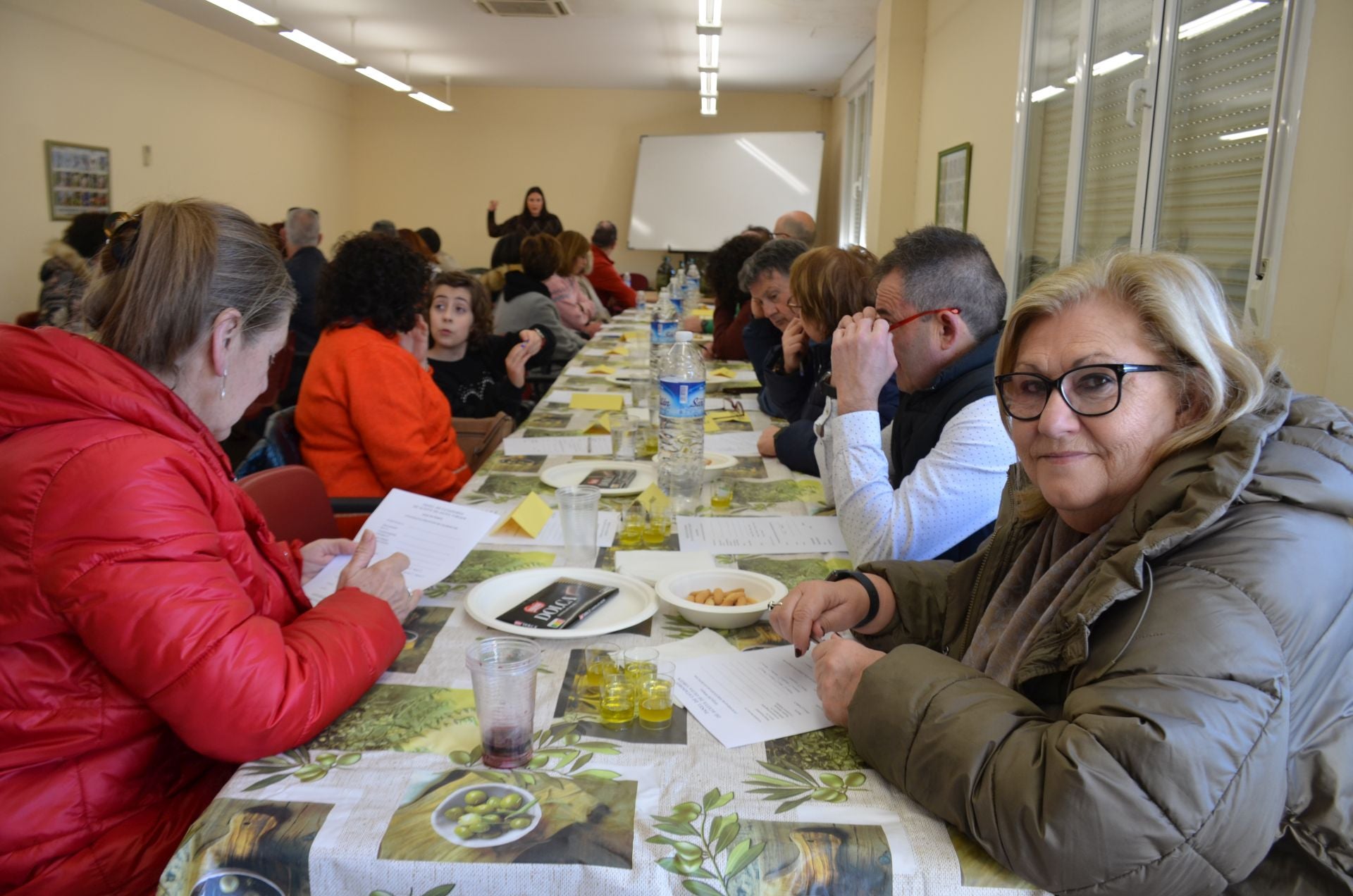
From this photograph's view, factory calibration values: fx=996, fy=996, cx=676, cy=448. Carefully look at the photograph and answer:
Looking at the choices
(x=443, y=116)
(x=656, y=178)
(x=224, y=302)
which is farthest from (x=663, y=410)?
(x=443, y=116)

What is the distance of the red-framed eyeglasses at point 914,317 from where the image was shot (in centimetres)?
195

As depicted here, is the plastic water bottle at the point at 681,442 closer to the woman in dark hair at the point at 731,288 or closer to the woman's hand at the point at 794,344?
the woman's hand at the point at 794,344

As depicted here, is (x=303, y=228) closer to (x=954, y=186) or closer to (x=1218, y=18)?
(x=954, y=186)

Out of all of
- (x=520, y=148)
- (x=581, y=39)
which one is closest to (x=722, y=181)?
(x=520, y=148)

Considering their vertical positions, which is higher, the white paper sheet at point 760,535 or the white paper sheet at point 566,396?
the white paper sheet at point 566,396

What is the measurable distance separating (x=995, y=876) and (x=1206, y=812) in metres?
0.20

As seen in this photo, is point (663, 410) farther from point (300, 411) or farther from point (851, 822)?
point (851, 822)

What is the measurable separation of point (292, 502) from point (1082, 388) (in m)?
1.65

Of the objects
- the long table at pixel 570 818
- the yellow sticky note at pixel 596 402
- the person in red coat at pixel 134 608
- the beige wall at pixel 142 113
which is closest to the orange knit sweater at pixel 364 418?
the yellow sticky note at pixel 596 402

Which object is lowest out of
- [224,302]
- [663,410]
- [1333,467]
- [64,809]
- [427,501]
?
[64,809]

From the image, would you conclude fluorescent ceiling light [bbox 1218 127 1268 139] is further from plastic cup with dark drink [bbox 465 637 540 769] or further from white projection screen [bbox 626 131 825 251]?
white projection screen [bbox 626 131 825 251]

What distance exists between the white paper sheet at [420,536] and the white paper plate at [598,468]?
384 millimetres

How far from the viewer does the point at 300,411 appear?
2709mm

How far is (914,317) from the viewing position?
1968 mm
